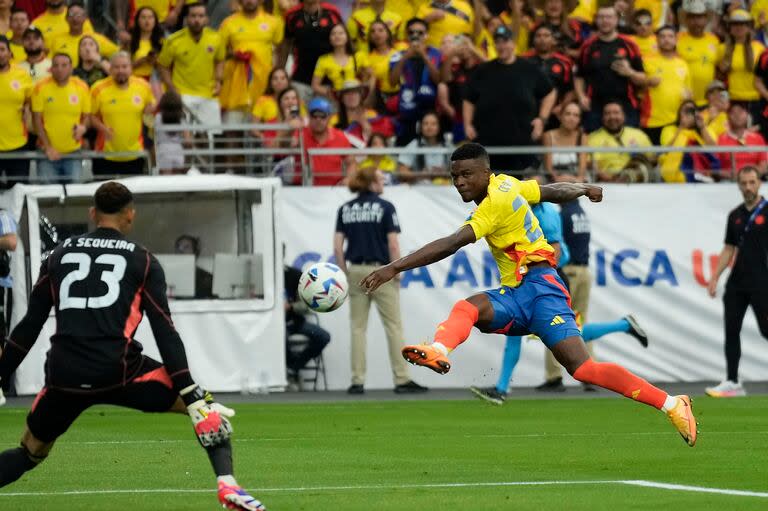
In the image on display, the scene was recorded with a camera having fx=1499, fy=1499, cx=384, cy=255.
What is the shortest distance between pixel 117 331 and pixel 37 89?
11857mm

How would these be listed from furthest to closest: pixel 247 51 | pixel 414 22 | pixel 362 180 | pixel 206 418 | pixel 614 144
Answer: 1. pixel 247 51
2. pixel 414 22
3. pixel 614 144
4. pixel 362 180
5. pixel 206 418

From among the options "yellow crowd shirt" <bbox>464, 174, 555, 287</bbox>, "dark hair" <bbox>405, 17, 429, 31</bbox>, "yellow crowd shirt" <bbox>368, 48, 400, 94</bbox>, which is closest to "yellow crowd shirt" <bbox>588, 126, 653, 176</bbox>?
"dark hair" <bbox>405, 17, 429, 31</bbox>

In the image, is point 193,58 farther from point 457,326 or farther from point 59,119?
point 457,326

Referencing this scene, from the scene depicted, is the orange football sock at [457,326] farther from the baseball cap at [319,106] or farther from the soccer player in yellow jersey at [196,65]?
the soccer player in yellow jersey at [196,65]

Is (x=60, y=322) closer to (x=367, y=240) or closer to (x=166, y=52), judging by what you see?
(x=367, y=240)

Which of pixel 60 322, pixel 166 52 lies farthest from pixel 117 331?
pixel 166 52

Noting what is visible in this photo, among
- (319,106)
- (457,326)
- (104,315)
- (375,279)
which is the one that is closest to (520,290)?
(457,326)

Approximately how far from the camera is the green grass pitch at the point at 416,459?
29.0 ft

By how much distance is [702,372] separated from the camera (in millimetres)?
20406

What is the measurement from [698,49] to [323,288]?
1204 cm

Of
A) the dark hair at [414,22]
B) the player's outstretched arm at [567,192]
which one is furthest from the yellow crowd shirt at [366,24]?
the player's outstretched arm at [567,192]

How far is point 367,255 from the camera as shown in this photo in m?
18.4

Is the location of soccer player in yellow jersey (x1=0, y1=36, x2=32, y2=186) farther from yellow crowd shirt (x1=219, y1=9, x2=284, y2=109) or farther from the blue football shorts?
the blue football shorts

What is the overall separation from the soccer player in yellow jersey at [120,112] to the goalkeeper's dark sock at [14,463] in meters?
11.5
